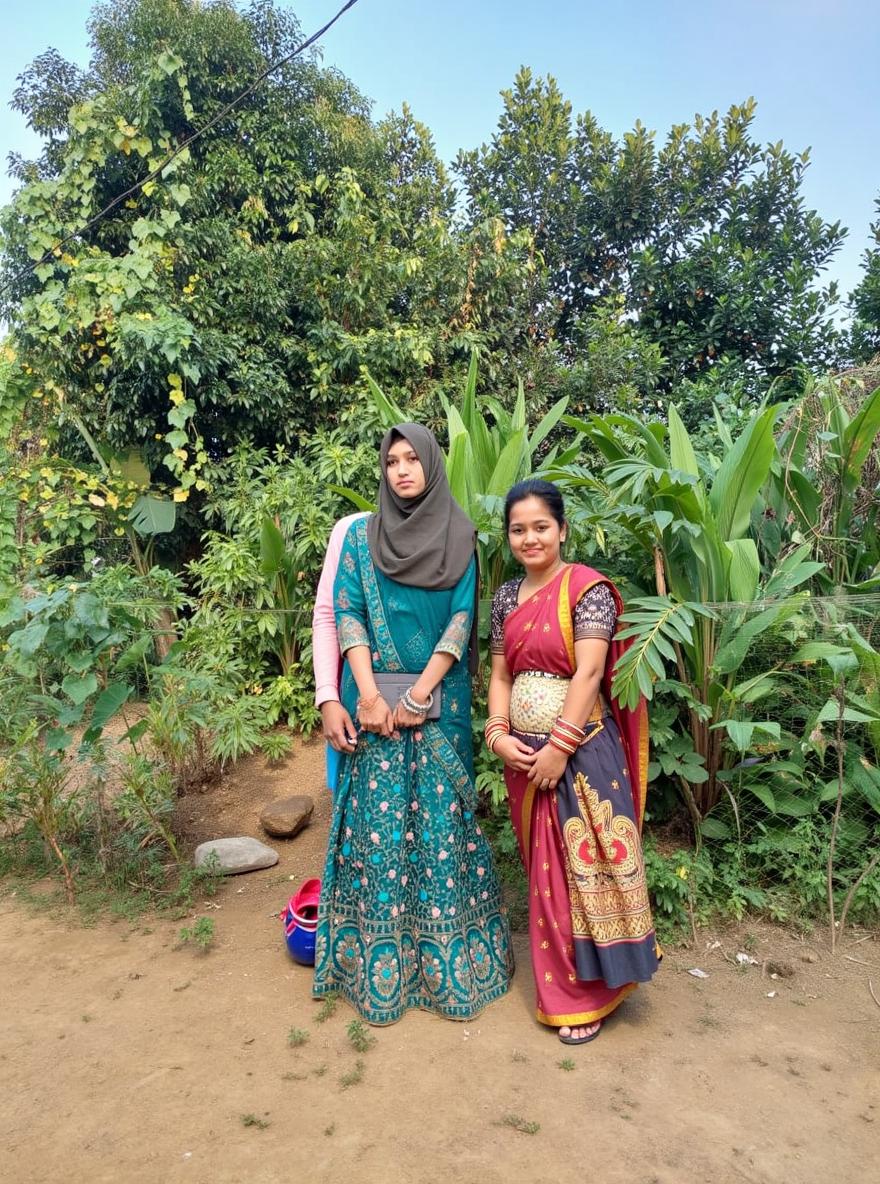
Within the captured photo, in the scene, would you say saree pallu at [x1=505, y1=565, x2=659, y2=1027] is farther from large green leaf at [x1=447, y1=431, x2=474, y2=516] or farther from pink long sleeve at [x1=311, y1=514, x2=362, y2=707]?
large green leaf at [x1=447, y1=431, x2=474, y2=516]

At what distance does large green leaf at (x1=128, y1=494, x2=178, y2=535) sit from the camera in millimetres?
5809

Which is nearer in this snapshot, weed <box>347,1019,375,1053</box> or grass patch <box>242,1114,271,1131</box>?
grass patch <box>242,1114,271,1131</box>

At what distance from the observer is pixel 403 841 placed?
2260 millimetres

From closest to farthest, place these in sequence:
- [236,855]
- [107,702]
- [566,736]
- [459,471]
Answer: [566,736]
[107,702]
[459,471]
[236,855]

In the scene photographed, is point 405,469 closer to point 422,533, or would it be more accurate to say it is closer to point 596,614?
point 422,533

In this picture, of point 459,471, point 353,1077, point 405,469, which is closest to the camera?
point 353,1077

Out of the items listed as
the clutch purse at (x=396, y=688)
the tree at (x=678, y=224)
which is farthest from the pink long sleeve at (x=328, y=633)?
the tree at (x=678, y=224)

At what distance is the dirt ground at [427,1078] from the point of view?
1.68 m

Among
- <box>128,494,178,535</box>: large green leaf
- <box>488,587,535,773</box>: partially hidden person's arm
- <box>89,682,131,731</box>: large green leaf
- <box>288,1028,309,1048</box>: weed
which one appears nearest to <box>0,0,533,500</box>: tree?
<box>128,494,178,535</box>: large green leaf

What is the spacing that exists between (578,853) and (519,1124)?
0.63 metres

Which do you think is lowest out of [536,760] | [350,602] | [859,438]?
[536,760]

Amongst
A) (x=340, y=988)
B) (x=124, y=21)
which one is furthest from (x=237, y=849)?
(x=124, y=21)

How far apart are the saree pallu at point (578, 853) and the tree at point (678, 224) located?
5.42 metres

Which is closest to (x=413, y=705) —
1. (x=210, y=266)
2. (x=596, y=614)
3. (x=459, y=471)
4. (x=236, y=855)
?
(x=596, y=614)
